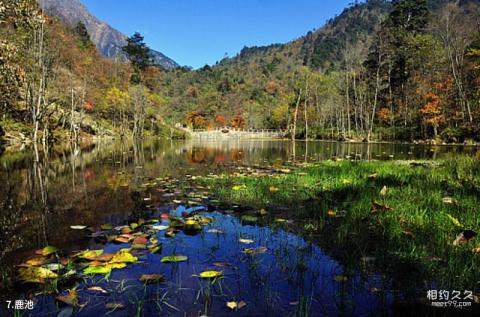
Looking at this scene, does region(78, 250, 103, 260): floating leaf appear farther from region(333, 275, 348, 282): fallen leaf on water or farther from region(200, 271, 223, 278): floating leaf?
region(333, 275, 348, 282): fallen leaf on water

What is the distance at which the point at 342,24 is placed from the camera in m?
152

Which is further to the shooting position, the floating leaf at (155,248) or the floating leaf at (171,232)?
the floating leaf at (171,232)

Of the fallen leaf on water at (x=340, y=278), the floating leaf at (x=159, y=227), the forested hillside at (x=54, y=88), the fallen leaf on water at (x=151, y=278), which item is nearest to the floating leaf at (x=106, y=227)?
the floating leaf at (x=159, y=227)

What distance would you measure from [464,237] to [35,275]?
154 inches

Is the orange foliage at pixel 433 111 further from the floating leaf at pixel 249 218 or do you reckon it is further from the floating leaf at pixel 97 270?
the floating leaf at pixel 97 270

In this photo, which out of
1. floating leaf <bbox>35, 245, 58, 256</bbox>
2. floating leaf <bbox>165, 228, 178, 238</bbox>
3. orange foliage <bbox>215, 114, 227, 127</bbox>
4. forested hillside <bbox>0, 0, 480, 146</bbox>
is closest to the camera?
floating leaf <bbox>35, 245, 58, 256</bbox>

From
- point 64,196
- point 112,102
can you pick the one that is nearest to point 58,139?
point 112,102

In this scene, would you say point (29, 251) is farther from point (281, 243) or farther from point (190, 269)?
point (281, 243)

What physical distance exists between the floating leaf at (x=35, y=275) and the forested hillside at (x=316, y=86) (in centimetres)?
1771

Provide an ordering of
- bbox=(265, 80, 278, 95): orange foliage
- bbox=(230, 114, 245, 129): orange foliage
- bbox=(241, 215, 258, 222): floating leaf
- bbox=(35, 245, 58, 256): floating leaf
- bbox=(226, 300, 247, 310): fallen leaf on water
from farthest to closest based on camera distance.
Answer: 1. bbox=(265, 80, 278, 95): orange foliage
2. bbox=(230, 114, 245, 129): orange foliage
3. bbox=(241, 215, 258, 222): floating leaf
4. bbox=(35, 245, 58, 256): floating leaf
5. bbox=(226, 300, 247, 310): fallen leaf on water

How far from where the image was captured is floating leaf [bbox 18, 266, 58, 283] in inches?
99.2

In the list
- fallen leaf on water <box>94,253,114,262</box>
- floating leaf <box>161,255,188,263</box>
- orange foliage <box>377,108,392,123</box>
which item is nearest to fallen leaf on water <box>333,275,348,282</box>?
floating leaf <box>161,255,188,263</box>

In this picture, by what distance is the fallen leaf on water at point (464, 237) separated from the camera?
9.78 feet

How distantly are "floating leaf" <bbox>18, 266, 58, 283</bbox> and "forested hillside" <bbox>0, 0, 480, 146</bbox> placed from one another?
17.7m
